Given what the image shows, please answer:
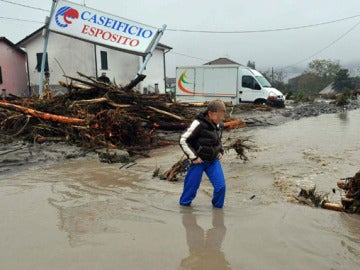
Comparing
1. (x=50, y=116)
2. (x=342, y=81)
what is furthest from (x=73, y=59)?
(x=342, y=81)

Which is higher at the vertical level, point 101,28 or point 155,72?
point 101,28

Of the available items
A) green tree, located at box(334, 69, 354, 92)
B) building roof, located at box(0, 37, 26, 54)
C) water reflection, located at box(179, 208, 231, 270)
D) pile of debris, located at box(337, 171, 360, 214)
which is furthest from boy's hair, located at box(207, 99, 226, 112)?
green tree, located at box(334, 69, 354, 92)

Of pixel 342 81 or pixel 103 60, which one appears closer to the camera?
pixel 103 60

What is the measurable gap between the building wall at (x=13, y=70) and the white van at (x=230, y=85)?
14.6m

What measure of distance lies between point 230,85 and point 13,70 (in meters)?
18.7

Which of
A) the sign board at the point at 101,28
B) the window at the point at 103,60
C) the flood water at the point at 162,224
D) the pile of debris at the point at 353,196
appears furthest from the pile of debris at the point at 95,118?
the window at the point at 103,60

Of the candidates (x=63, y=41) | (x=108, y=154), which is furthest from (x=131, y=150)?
(x=63, y=41)

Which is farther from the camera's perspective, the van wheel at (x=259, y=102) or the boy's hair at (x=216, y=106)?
the van wheel at (x=259, y=102)

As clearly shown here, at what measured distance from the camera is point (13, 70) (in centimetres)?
3212

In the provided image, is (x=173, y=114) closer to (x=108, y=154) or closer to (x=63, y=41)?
(x=108, y=154)

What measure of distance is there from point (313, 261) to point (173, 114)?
9.11m

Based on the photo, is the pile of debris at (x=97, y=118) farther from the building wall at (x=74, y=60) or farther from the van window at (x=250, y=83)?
the building wall at (x=74, y=60)

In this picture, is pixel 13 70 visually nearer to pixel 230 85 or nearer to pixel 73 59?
pixel 73 59

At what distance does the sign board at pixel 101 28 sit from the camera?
54.7ft
